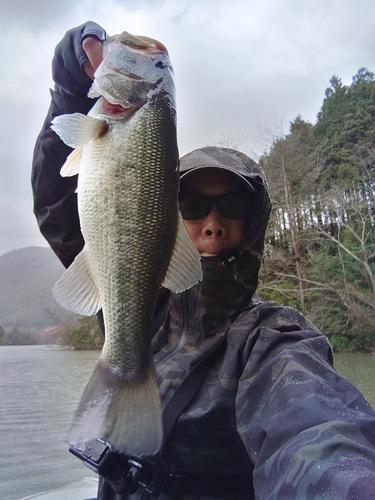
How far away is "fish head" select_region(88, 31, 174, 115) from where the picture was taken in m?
1.67

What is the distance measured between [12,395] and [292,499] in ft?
38.2

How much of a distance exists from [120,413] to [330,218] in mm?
24473

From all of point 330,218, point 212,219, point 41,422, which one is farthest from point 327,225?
point 212,219

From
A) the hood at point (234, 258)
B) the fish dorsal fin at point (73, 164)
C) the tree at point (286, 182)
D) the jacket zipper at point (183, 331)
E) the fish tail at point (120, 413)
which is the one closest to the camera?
the fish tail at point (120, 413)

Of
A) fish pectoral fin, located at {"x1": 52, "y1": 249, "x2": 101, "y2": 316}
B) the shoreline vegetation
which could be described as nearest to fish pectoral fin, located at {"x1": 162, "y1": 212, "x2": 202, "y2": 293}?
fish pectoral fin, located at {"x1": 52, "y1": 249, "x2": 101, "y2": 316}

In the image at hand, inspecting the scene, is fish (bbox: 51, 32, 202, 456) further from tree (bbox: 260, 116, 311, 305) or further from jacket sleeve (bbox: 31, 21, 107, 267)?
tree (bbox: 260, 116, 311, 305)

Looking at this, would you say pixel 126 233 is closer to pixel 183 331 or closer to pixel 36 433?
pixel 183 331

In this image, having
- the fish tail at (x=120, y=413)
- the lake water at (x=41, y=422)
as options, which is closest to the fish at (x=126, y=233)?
the fish tail at (x=120, y=413)

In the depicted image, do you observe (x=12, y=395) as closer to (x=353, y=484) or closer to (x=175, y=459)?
(x=175, y=459)

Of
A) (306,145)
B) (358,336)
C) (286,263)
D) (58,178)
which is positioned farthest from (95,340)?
(58,178)

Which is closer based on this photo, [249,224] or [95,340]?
[249,224]

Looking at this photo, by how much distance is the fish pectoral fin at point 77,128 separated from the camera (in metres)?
1.64

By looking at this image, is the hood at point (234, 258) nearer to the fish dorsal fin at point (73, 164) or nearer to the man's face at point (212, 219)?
Answer: the man's face at point (212, 219)

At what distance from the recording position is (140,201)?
1544 millimetres
